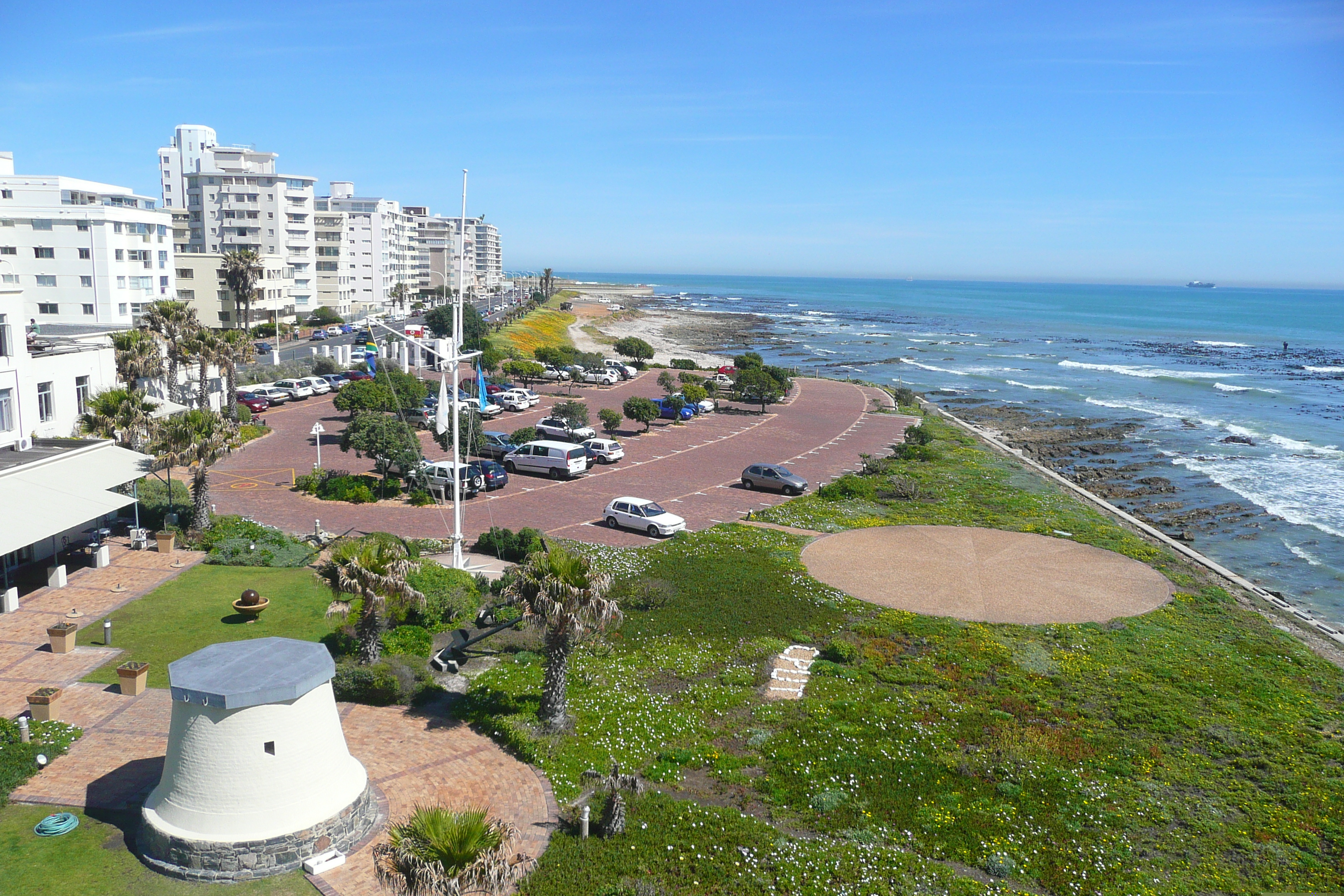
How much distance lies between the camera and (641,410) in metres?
50.0

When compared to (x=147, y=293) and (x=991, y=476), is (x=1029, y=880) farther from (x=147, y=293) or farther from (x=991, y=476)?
(x=147, y=293)

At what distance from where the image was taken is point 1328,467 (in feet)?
169

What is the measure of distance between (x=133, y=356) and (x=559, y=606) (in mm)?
27812

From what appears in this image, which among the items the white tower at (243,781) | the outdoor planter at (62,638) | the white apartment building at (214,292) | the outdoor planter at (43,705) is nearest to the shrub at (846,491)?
the outdoor planter at (62,638)

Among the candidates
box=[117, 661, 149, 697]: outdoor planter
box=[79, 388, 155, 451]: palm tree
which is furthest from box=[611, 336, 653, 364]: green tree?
box=[117, 661, 149, 697]: outdoor planter

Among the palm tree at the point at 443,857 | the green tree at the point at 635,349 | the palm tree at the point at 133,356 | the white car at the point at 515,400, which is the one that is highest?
the palm tree at the point at 133,356

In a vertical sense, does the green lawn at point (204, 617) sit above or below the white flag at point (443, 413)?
below

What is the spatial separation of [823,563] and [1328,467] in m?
41.4

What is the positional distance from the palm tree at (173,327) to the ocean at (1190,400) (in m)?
43.5

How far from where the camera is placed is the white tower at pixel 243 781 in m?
12.0

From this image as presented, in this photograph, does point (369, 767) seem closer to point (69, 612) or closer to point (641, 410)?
point (69, 612)

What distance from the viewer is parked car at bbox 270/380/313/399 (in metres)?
53.1

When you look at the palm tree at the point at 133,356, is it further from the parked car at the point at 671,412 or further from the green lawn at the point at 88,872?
the parked car at the point at 671,412

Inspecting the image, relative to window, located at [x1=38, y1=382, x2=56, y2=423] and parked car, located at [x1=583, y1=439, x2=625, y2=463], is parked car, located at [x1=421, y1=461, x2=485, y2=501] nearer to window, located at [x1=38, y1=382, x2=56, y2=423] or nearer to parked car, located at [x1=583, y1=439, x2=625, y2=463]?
parked car, located at [x1=583, y1=439, x2=625, y2=463]
